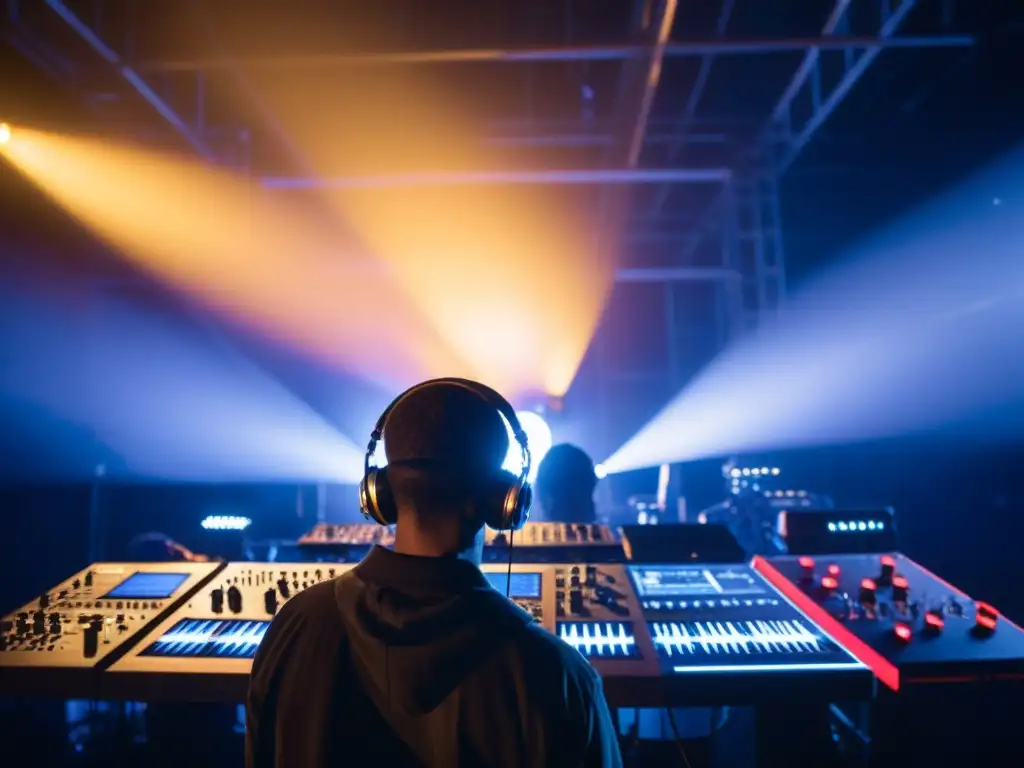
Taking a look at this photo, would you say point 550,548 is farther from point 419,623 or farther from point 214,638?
point 419,623

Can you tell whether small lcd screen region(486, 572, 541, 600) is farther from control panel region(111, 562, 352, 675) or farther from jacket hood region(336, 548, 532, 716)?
jacket hood region(336, 548, 532, 716)

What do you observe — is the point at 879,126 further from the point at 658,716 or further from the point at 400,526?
the point at 400,526

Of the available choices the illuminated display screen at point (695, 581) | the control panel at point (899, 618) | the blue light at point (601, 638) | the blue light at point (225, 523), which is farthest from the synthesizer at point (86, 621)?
the control panel at point (899, 618)

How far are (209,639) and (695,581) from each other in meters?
1.82

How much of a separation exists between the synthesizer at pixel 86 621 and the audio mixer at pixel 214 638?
0.19 ft

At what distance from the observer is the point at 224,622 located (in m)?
2.31

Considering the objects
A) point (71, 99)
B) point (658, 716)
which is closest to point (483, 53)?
point (71, 99)

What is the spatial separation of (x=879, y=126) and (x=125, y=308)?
801cm

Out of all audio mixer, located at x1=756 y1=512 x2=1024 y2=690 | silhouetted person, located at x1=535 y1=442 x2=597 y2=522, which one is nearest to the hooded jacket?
audio mixer, located at x1=756 y1=512 x2=1024 y2=690

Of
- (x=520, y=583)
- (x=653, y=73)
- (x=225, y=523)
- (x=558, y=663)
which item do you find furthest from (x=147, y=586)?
(x=653, y=73)

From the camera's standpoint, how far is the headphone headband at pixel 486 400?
148 cm

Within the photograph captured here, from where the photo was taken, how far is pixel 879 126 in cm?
563

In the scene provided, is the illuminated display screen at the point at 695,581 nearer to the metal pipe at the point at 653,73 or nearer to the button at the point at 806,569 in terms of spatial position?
the button at the point at 806,569

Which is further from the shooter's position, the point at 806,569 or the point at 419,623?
the point at 806,569
